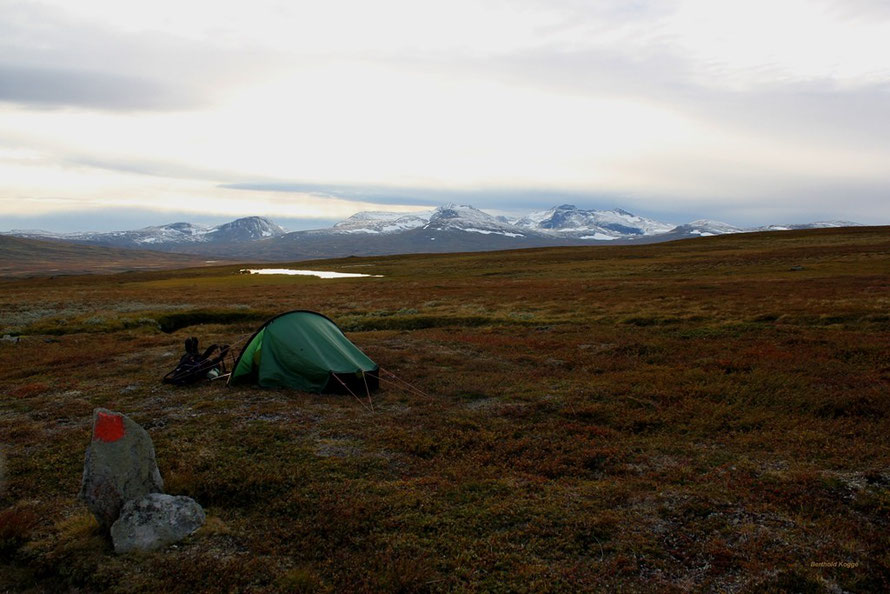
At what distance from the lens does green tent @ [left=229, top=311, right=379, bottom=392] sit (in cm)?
1717

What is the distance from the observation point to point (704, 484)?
10086 millimetres

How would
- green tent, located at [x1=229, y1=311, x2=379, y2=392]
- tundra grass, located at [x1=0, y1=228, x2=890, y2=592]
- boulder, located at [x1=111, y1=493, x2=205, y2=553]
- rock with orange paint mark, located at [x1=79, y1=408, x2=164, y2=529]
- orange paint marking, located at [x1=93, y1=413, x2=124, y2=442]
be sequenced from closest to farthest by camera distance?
1. tundra grass, located at [x1=0, y1=228, x2=890, y2=592]
2. boulder, located at [x1=111, y1=493, x2=205, y2=553]
3. rock with orange paint mark, located at [x1=79, y1=408, x2=164, y2=529]
4. orange paint marking, located at [x1=93, y1=413, x2=124, y2=442]
5. green tent, located at [x1=229, y1=311, x2=379, y2=392]

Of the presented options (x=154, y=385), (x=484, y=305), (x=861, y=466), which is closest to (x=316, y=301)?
(x=484, y=305)

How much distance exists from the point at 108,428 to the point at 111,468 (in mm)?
693

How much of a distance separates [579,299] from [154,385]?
32.0 metres

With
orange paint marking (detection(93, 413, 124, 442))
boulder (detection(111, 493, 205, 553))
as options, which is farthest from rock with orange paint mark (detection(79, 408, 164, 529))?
boulder (detection(111, 493, 205, 553))

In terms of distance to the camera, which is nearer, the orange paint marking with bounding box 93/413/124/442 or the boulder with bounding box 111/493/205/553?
the boulder with bounding box 111/493/205/553

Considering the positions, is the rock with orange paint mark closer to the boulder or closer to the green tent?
the boulder

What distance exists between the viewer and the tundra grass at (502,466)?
7637 millimetres

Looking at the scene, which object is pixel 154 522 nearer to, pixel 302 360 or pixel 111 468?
pixel 111 468

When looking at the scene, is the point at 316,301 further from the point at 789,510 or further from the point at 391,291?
the point at 789,510

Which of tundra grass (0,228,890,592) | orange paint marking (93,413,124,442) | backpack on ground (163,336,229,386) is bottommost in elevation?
tundra grass (0,228,890,592)

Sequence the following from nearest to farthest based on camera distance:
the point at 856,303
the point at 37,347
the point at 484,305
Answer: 1. the point at 37,347
2. the point at 856,303
3. the point at 484,305

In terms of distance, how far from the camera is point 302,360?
688 inches
